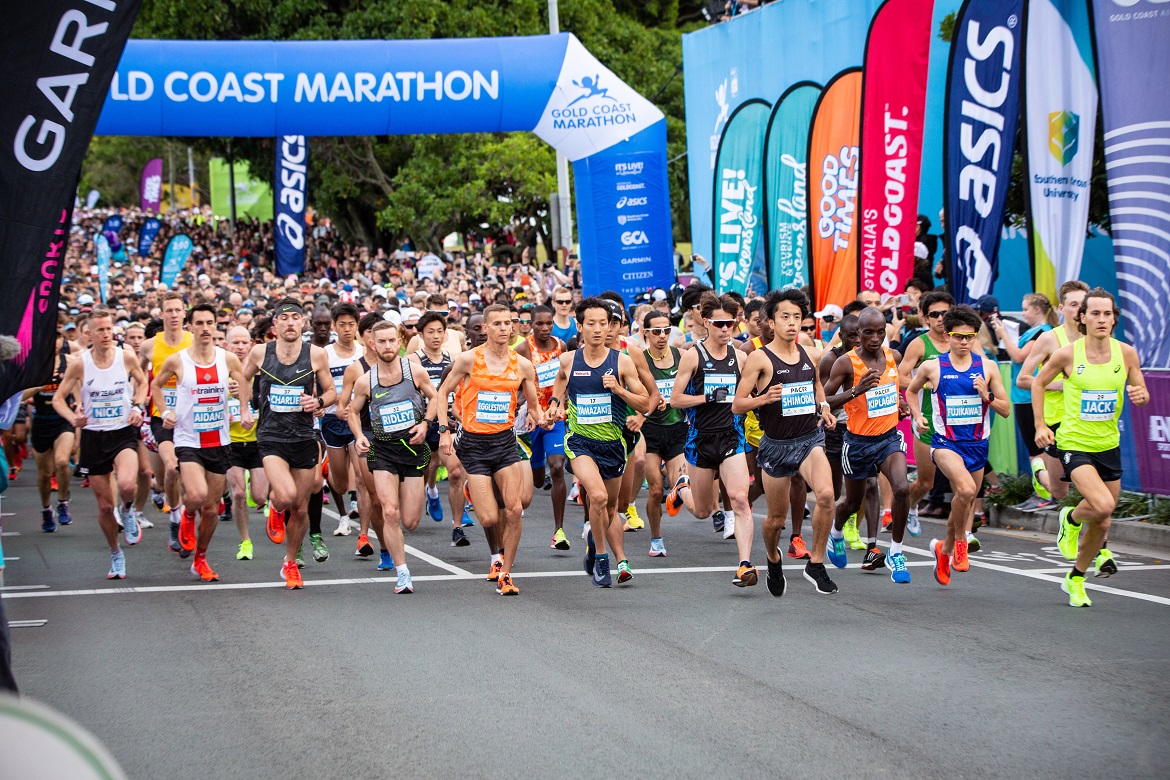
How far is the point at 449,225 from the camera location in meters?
39.8

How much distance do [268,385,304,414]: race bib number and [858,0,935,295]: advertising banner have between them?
31.0 ft

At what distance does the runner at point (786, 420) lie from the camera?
9.34 m

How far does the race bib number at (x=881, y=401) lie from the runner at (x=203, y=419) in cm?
478

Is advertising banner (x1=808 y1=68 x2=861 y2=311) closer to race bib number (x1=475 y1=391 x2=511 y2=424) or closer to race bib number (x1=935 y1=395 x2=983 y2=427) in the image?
race bib number (x1=935 y1=395 x2=983 y2=427)

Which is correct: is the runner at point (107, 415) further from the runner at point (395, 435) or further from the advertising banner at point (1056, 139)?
the advertising banner at point (1056, 139)

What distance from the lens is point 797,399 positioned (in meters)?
9.39

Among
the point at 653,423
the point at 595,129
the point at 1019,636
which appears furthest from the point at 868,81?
the point at 1019,636

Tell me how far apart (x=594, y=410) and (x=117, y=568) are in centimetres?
403

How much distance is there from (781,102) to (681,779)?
59.6ft

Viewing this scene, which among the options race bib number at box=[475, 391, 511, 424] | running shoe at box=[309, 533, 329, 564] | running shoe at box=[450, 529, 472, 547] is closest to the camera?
race bib number at box=[475, 391, 511, 424]

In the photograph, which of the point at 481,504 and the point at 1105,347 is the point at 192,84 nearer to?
the point at 481,504

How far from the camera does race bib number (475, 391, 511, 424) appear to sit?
9898 mm

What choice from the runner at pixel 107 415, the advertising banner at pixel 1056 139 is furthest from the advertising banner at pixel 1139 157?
the runner at pixel 107 415

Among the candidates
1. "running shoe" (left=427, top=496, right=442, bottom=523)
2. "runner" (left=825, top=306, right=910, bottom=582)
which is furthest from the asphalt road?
"running shoe" (left=427, top=496, right=442, bottom=523)
